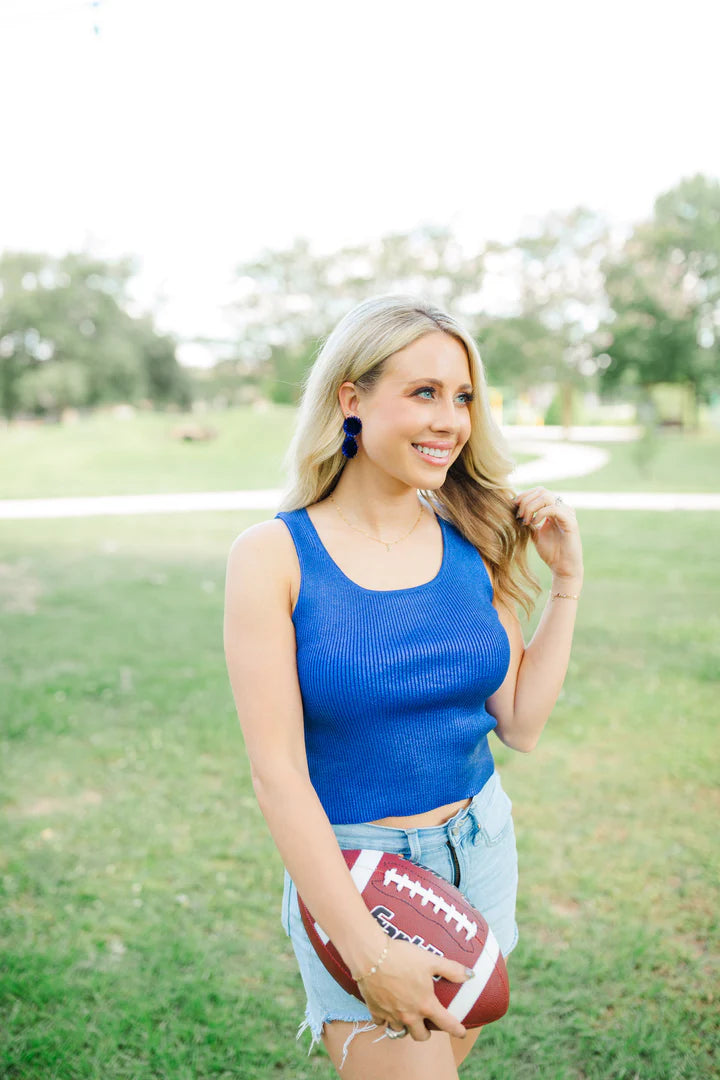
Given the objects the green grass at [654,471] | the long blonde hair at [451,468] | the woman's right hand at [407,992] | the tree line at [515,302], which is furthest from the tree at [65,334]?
the woman's right hand at [407,992]

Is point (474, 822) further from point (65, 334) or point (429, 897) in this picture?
point (65, 334)

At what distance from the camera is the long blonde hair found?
82.4 inches

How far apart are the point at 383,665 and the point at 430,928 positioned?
1.80 feet

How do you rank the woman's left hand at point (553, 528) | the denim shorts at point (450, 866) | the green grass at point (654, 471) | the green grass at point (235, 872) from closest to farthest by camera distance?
the denim shorts at point (450, 866) → the woman's left hand at point (553, 528) → the green grass at point (235, 872) → the green grass at point (654, 471)

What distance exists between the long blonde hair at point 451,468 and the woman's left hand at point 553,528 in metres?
0.04

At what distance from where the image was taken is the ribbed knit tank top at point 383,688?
1.92 metres

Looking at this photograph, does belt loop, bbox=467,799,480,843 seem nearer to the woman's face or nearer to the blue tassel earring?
the woman's face

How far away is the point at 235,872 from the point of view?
435 cm

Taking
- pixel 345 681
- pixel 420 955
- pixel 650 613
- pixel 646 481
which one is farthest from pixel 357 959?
pixel 646 481

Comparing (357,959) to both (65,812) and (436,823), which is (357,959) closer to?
(436,823)

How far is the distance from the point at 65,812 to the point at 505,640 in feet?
11.8

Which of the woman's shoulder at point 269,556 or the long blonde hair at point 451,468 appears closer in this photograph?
the woman's shoulder at point 269,556

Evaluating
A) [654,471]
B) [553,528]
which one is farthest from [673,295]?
[553,528]

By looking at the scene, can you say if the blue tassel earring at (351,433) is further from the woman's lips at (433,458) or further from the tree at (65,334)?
the tree at (65,334)
